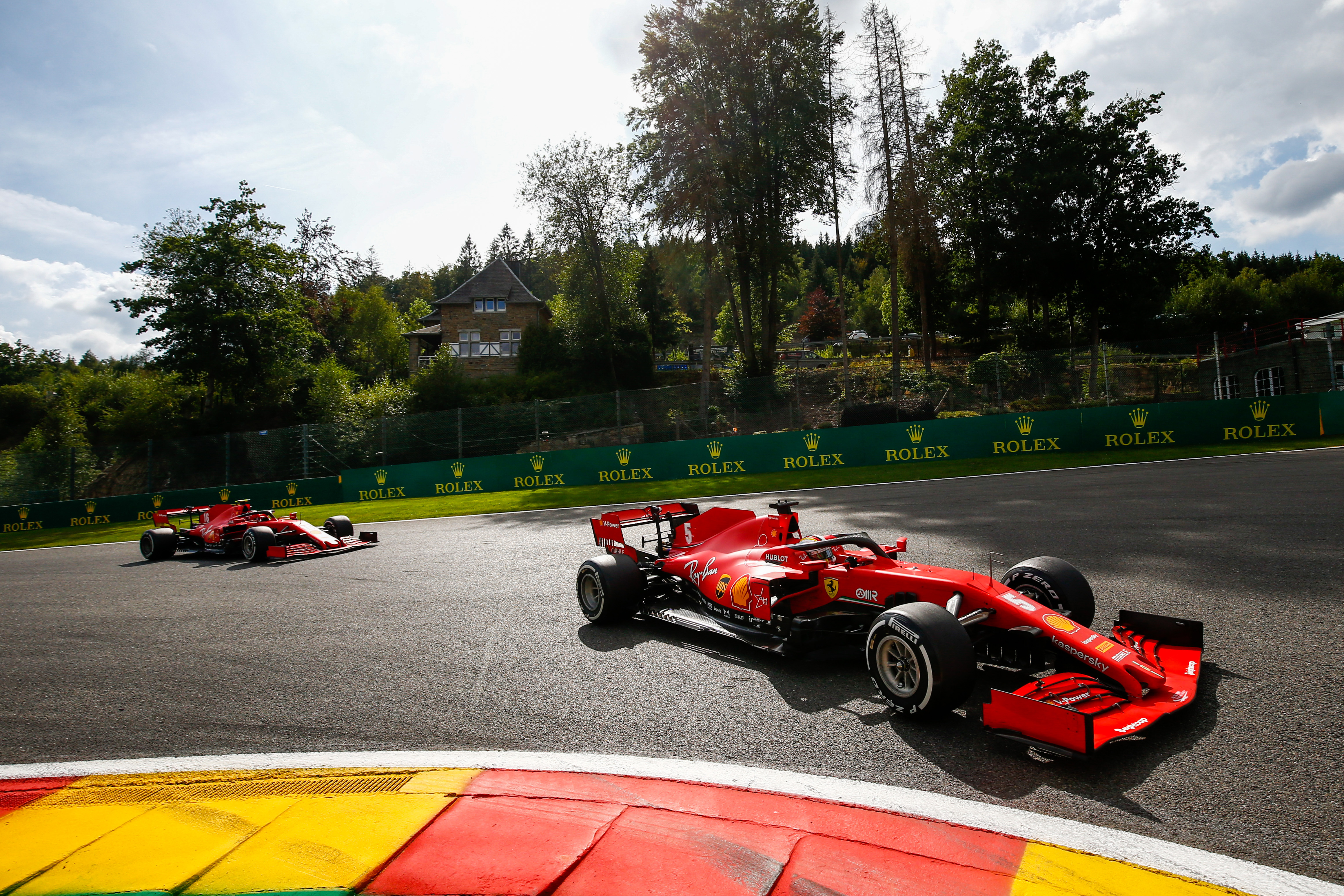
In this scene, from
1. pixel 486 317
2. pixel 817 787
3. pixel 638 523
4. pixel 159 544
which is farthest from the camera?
pixel 486 317

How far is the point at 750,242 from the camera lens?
3241 cm

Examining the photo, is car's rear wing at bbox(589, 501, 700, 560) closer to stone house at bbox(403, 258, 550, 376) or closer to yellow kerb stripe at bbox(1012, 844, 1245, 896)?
yellow kerb stripe at bbox(1012, 844, 1245, 896)

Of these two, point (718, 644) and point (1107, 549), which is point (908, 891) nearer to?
point (718, 644)

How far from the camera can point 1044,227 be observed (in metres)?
32.9

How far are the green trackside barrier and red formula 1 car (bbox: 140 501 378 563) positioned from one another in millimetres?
9957

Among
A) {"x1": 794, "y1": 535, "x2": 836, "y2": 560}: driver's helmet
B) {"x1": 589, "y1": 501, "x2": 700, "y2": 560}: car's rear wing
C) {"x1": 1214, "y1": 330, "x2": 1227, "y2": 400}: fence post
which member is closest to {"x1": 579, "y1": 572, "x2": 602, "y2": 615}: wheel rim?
{"x1": 589, "y1": 501, "x2": 700, "y2": 560}: car's rear wing

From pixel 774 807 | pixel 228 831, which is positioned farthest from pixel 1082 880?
pixel 228 831

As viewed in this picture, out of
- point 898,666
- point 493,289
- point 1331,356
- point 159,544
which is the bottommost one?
point 898,666

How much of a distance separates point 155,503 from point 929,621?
26.6m

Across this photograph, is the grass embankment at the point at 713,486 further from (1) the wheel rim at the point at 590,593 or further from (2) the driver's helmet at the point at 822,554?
(2) the driver's helmet at the point at 822,554

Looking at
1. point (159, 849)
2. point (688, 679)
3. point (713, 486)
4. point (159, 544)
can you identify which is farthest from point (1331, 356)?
point (159, 544)

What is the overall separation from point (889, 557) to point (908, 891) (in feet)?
9.44

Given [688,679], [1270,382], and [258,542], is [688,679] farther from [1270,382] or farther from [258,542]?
[1270,382]

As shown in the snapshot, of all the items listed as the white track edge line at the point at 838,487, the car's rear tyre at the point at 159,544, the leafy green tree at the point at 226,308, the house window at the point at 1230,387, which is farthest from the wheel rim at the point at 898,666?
the leafy green tree at the point at 226,308
